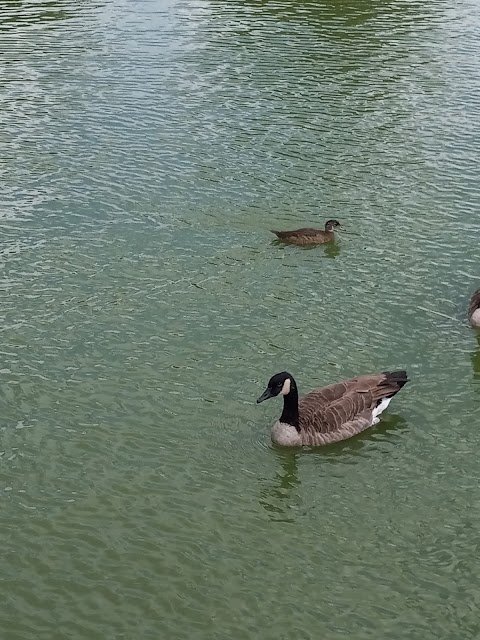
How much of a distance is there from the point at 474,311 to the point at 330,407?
4694 mm

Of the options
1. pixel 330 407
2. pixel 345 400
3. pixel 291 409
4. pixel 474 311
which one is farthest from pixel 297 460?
pixel 474 311

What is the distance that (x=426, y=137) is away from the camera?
2880cm

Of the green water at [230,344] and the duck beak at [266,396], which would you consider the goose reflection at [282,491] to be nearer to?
the green water at [230,344]

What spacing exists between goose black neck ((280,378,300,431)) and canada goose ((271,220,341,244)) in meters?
7.78

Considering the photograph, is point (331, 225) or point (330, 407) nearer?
point (330, 407)

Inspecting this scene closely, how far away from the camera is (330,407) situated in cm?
1529

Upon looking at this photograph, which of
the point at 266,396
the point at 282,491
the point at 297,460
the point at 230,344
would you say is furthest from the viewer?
the point at 230,344

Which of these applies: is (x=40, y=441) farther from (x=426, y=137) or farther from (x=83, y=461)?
(x=426, y=137)

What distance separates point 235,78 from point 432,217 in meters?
13.5

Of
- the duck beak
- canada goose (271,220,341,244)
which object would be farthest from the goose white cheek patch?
canada goose (271,220,341,244)

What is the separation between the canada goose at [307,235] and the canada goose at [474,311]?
4.56 metres

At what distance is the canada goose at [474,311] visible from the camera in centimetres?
1839

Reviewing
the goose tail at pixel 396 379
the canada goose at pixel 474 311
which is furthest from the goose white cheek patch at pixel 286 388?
the canada goose at pixel 474 311

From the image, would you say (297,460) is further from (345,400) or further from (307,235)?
(307,235)
